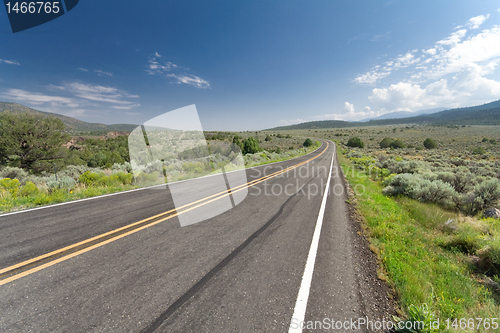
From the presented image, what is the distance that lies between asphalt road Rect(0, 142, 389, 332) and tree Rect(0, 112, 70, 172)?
16.8 meters

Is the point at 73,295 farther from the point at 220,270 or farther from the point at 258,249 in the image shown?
the point at 258,249

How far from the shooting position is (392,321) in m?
2.54

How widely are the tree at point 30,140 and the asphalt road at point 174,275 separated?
16766 mm

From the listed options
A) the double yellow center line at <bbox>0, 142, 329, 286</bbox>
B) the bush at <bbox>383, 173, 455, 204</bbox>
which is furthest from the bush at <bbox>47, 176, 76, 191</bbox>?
the bush at <bbox>383, 173, 455, 204</bbox>

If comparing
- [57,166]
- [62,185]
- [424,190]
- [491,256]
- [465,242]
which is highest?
[57,166]

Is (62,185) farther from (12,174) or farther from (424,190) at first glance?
(424,190)

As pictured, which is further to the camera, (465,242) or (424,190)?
(424,190)

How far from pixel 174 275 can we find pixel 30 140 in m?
22.3

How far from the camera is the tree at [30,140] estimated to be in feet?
48.9

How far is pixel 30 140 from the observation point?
16.1 m

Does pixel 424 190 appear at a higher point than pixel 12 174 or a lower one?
lower

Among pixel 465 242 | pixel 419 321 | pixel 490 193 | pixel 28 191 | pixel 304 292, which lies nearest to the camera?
pixel 419 321

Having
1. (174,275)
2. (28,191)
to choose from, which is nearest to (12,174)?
(28,191)

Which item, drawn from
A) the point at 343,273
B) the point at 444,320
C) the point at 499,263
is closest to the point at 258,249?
the point at 343,273
